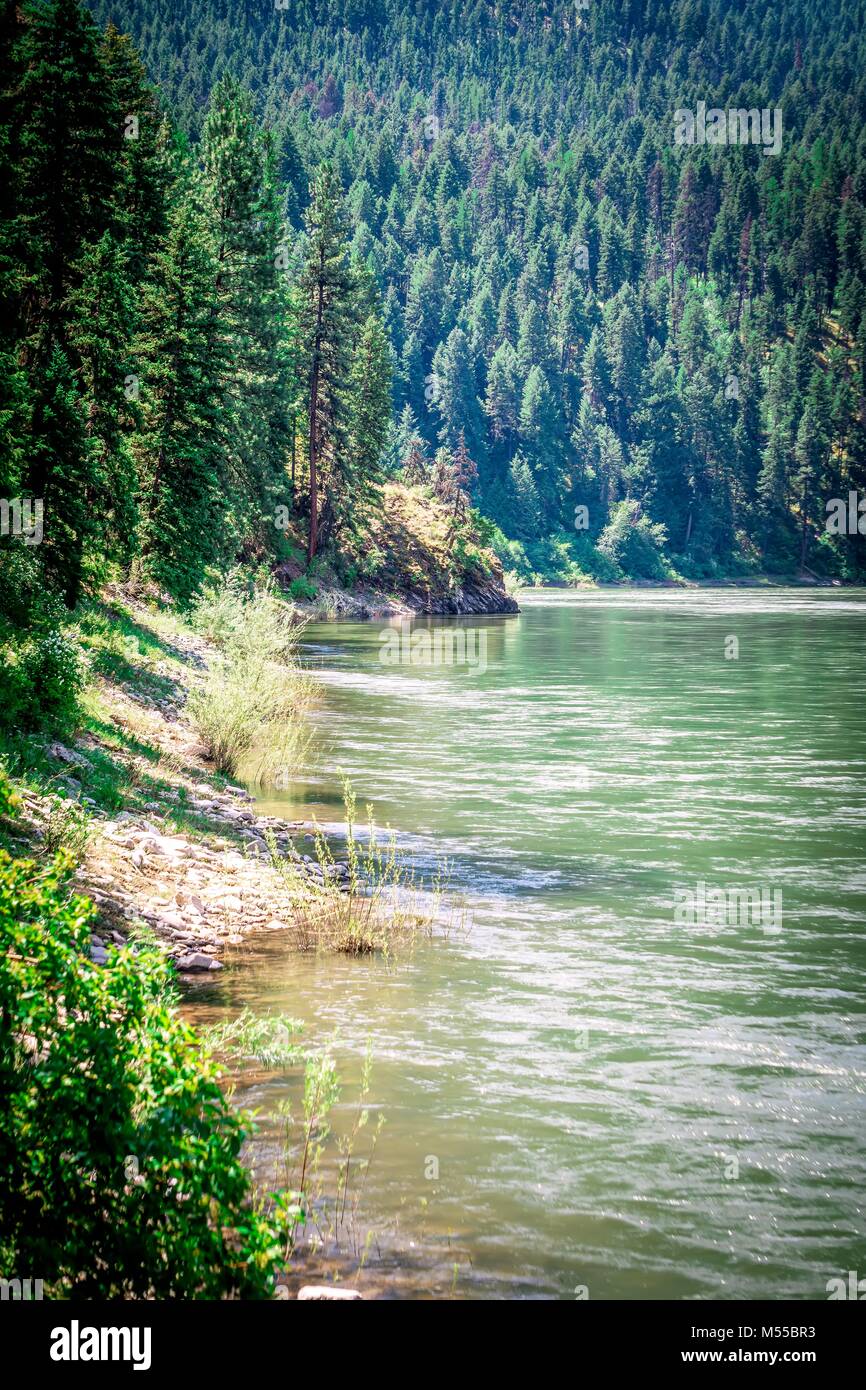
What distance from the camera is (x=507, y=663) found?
47.2m

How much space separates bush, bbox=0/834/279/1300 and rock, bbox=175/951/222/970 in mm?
5794

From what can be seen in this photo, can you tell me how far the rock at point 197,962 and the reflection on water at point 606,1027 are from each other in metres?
0.30

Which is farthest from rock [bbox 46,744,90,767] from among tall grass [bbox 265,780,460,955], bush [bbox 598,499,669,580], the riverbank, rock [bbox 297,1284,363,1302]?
bush [bbox 598,499,669,580]

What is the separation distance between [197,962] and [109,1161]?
6.48 meters

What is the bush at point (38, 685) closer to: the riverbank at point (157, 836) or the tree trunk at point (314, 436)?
the riverbank at point (157, 836)

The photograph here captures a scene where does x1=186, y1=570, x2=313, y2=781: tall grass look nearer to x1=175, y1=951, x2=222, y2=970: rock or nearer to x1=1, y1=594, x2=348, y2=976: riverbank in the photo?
x1=1, y1=594, x2=348, y2=976: riverbank

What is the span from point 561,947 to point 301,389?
208ft

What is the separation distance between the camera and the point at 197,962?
12.4 metres

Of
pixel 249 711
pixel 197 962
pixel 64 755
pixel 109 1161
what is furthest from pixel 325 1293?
pixel 249 711

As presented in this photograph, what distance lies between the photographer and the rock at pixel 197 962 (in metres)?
12.3

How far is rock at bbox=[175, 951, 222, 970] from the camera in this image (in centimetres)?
1230

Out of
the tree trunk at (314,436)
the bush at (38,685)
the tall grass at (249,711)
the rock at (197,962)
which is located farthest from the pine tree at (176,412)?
the tree trunk at (314,436)

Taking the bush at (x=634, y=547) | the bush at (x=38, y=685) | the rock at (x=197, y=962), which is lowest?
the rock at (x=197, y=962)
